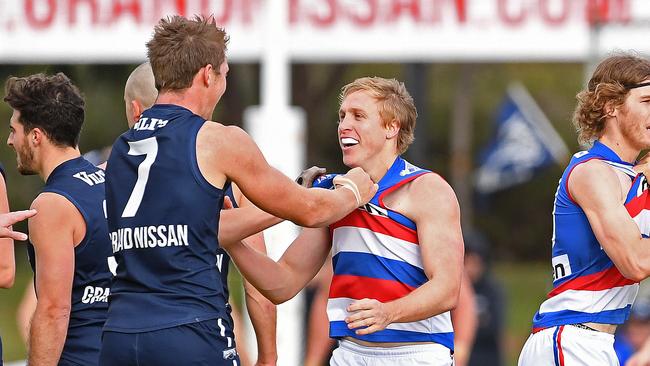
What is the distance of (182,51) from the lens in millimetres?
4859

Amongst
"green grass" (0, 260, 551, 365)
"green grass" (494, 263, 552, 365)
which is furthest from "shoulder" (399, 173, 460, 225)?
"green grass" (494, 263, 552, 365)

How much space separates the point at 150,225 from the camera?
4.74 meters

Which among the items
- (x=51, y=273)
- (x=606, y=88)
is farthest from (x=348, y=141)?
(x=51, y=273)

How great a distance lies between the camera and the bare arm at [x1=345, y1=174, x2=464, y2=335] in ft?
16.4

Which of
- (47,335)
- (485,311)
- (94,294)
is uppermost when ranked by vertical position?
(94,294)

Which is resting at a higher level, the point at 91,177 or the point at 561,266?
the point at 91,177

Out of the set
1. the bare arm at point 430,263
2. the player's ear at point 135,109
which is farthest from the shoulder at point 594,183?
the player's ear at point 135,109

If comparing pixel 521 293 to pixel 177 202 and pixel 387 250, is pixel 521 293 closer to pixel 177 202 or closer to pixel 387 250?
pixel 387 250

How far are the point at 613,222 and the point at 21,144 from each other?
271 cm

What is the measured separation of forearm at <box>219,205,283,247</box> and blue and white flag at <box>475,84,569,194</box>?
11736 millimetres

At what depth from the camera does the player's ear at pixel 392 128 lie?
5551 mm

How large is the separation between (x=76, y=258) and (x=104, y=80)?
19.5 meters

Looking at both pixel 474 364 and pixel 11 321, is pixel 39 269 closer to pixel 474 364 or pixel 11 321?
pixel 474 364

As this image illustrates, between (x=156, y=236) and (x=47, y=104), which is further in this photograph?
(x=47, y=104)
